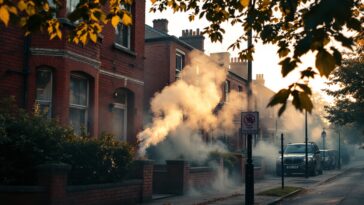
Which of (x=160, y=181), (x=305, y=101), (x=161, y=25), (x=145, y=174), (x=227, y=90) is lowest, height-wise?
(x=160, y=181)

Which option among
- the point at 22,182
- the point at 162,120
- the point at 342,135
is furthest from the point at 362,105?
the point at 342,135

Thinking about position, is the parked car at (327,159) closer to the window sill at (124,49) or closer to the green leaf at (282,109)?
the window sill at (124,49)

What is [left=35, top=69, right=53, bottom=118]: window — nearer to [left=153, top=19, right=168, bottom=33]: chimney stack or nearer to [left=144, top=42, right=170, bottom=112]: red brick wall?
[left=144, top=42, right=170, bottom=112]: red brick wall

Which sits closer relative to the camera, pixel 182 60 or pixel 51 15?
pixel 51 15

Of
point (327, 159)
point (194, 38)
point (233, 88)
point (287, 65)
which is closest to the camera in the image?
point (287, 65)

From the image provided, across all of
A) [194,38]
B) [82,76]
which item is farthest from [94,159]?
[194,38]

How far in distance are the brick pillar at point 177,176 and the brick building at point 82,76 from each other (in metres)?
2.29

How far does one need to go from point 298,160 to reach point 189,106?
9.26 meters

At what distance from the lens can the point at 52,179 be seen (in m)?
9.72

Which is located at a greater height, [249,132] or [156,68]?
[156,68]

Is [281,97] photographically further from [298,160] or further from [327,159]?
[327,159]

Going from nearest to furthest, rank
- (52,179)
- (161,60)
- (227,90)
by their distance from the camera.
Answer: (52,179) → (161,60) → (227,90)

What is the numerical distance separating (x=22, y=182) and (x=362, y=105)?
22.4 metres

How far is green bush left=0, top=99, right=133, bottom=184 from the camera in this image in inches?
393
